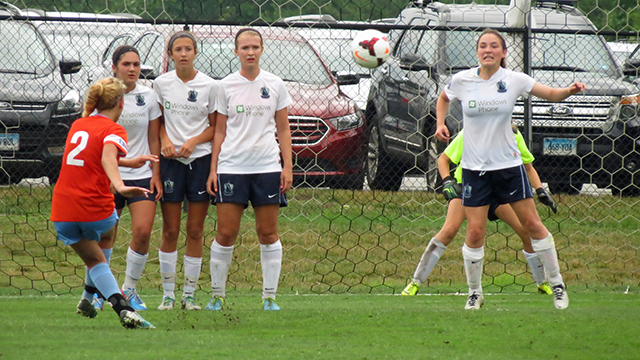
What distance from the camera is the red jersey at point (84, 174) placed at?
508 centimetres

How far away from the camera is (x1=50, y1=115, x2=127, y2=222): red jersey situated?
200 inches

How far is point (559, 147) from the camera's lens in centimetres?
931

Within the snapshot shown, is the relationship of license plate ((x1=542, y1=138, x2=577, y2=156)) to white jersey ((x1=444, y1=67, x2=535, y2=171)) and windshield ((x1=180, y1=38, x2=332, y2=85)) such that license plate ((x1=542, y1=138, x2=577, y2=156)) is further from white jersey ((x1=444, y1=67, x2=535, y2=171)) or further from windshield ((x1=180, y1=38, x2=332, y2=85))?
white jersey ((x1=444, y1=67, x2=535, y2=171))

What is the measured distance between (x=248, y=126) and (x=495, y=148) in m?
1.63

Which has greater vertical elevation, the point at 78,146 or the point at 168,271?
the point at 78,146

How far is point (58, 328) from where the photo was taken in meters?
5.16

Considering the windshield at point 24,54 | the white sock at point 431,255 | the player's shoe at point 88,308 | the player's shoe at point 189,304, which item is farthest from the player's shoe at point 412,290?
the windshield at point 24,54

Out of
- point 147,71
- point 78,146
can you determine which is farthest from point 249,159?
point 147,71

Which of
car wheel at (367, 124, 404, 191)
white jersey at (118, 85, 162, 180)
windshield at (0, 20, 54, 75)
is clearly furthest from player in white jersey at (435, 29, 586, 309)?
windshield at (0, 20, 54, 75)

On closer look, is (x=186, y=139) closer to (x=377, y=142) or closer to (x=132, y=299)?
(x=132, y=299)

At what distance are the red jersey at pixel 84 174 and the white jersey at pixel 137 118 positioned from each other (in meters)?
0.93

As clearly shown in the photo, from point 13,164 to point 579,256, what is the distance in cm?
567

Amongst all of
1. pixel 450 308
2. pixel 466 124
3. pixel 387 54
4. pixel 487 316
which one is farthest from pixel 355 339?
pixel 387 54

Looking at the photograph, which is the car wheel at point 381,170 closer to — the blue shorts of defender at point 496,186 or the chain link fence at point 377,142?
the chain link fence at point 377,142
